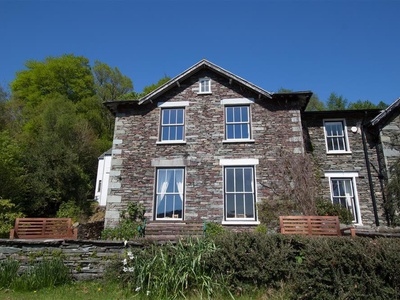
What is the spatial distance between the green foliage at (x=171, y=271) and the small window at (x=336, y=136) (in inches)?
440

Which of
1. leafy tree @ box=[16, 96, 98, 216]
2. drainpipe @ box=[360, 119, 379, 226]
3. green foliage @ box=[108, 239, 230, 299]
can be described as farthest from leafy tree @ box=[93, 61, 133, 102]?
green foliage @ box=[108, 239, 230, 299]

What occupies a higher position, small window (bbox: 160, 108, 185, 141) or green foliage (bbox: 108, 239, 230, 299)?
small window (bbox: 160, 108, 185, 141)

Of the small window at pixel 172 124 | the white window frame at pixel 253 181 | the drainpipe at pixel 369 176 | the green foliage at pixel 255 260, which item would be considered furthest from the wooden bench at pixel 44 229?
the drainpipe at pixel 369 176

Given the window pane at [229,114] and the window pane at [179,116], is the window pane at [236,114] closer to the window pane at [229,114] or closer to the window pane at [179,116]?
the window pane at [229,114]

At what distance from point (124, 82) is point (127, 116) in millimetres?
28862

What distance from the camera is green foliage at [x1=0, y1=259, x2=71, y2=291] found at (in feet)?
20.9

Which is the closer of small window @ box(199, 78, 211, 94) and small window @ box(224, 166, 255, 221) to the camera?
small window @ box(224, 166, 255, 221)

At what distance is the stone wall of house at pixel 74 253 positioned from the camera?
272 inches

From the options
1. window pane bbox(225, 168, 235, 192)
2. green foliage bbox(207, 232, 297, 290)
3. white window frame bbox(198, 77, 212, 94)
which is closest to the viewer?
green foliage bbox(207, 232, 297, 290)

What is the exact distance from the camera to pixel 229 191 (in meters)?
12.0

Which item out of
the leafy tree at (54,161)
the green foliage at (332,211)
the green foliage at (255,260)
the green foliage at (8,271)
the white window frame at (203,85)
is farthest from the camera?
the leafy tree at (54,161)

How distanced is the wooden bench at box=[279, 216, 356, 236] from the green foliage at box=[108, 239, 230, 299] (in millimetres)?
3294

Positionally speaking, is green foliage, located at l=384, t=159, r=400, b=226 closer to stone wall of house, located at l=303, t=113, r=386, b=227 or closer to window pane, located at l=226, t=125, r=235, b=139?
stone wall of house, located at l=303, t=113, r=386, b=227

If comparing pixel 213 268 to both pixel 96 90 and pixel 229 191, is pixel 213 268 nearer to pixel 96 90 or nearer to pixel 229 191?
pixel 229 191
